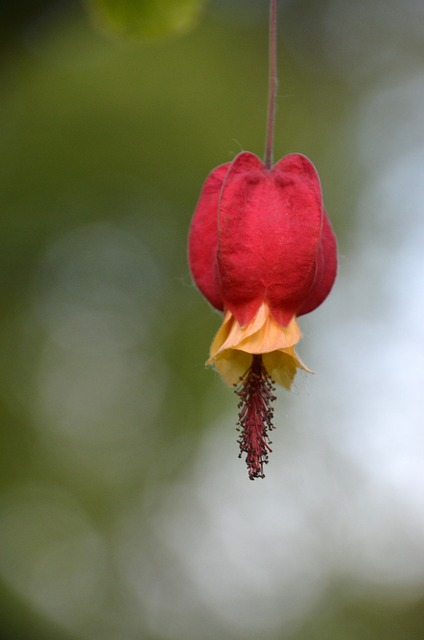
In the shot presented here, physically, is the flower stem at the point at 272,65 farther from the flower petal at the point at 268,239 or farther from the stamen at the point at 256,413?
the stamen at the point at 256,413

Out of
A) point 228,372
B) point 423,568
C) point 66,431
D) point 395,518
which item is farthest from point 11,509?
point 228,372

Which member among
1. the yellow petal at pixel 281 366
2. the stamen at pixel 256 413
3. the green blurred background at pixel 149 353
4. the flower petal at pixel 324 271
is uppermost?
the green blurred background at pixel 149 353

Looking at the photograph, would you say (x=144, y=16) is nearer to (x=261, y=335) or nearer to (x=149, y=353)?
(x=261, y=335)

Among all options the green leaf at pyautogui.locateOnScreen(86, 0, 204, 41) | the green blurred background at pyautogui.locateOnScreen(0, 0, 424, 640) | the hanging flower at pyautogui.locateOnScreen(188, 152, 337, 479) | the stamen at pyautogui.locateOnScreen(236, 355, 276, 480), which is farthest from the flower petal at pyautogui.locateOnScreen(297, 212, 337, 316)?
the green blurred background at pyautogui.locateOnScreen(0, 0, 424, 640)

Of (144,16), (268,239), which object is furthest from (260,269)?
(144,16)

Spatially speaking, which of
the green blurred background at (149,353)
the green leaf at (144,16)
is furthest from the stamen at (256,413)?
the green blurred background at (149,353)

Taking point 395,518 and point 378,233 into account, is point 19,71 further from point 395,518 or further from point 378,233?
point 395,518
